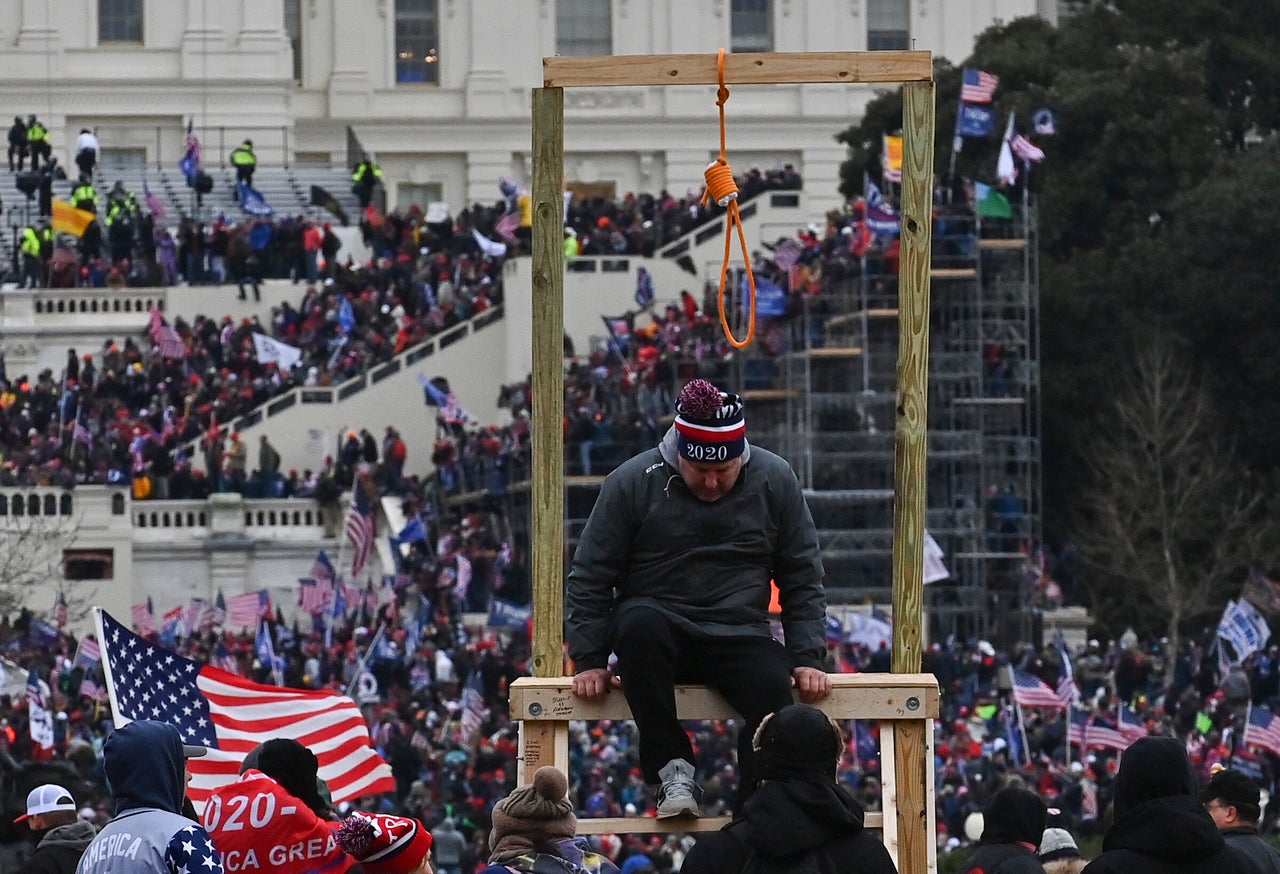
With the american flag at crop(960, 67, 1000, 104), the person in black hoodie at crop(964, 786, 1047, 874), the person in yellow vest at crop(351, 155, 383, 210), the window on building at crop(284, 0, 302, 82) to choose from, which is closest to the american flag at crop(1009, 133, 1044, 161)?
the american flag at crop(960, 67, 1000, 104)

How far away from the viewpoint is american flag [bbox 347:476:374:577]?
130ft

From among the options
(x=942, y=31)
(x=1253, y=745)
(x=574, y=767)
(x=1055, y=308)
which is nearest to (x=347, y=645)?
(x=574, y=767)

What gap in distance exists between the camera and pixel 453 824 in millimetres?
21250

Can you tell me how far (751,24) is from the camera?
71.6 meters

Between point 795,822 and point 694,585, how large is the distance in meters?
1.74

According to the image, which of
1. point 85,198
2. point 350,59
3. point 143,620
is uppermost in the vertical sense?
point 350,59

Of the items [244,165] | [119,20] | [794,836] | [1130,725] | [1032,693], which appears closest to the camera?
[794,836]

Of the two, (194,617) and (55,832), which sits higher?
(55,832)

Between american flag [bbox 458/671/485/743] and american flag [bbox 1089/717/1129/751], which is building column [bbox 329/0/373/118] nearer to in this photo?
american flag [bbox 458/671/485/743]

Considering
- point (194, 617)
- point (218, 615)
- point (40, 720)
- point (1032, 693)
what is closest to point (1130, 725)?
point (1032, 693)

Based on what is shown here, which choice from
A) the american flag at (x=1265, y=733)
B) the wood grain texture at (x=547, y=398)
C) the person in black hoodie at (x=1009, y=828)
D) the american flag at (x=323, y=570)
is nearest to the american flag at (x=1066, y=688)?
the american flag at (x=1265, y=733)

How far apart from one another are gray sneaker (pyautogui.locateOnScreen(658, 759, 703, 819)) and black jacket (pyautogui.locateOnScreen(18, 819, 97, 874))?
156cm

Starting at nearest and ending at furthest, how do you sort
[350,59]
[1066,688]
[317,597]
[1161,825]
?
[1161,825] → [1066,688] → [317,597] → [350,59]

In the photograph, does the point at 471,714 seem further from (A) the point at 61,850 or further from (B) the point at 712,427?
(B) the point at 712,427
